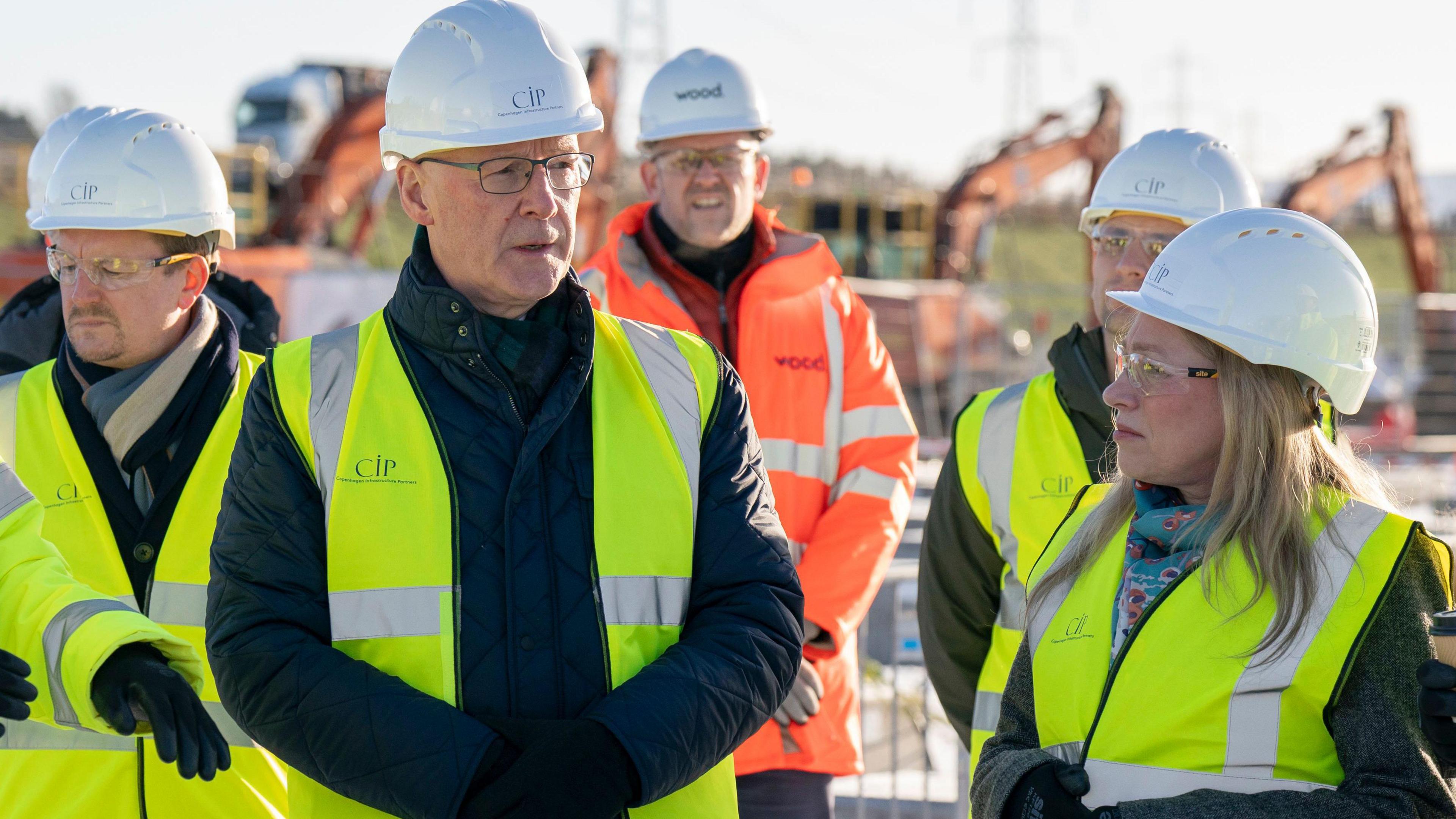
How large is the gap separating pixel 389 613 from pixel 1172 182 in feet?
8.16

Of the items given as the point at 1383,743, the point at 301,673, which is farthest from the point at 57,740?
the point at 1383,743

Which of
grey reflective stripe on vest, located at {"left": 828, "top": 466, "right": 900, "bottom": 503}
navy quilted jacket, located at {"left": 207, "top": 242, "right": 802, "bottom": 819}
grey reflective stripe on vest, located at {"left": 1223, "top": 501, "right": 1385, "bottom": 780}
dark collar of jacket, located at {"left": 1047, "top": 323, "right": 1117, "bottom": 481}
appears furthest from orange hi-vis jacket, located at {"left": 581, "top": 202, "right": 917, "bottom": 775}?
grey reflective stripe on vest, located at {"left": 1223, "top": 501, "right": 1385, "bottom": 780}

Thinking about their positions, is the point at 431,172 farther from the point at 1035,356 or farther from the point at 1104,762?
the point at 1035,356

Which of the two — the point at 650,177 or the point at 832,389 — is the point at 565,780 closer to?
the point at 832,389

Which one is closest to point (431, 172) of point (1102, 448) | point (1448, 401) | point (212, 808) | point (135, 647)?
point (135, 647)

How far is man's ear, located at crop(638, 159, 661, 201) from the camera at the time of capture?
15.1 feet

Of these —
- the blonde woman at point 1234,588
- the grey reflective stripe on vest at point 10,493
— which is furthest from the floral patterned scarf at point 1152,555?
the grey reflective stripe on vest at point 10,493

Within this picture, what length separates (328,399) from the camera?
256 cm

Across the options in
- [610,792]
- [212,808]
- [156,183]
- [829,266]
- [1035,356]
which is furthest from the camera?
[1035,356]

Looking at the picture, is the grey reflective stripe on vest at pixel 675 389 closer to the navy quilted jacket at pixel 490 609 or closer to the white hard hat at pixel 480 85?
the navy quilted jacket at pixel 490 609

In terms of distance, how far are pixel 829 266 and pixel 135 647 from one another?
2477mm

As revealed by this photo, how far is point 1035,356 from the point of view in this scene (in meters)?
20.7

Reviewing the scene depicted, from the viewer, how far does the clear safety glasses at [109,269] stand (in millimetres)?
3420

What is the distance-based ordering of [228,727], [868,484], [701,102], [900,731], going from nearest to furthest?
A: 1. [228,727]
2. [868,484]
3. [701,102]
4. [900,731]
